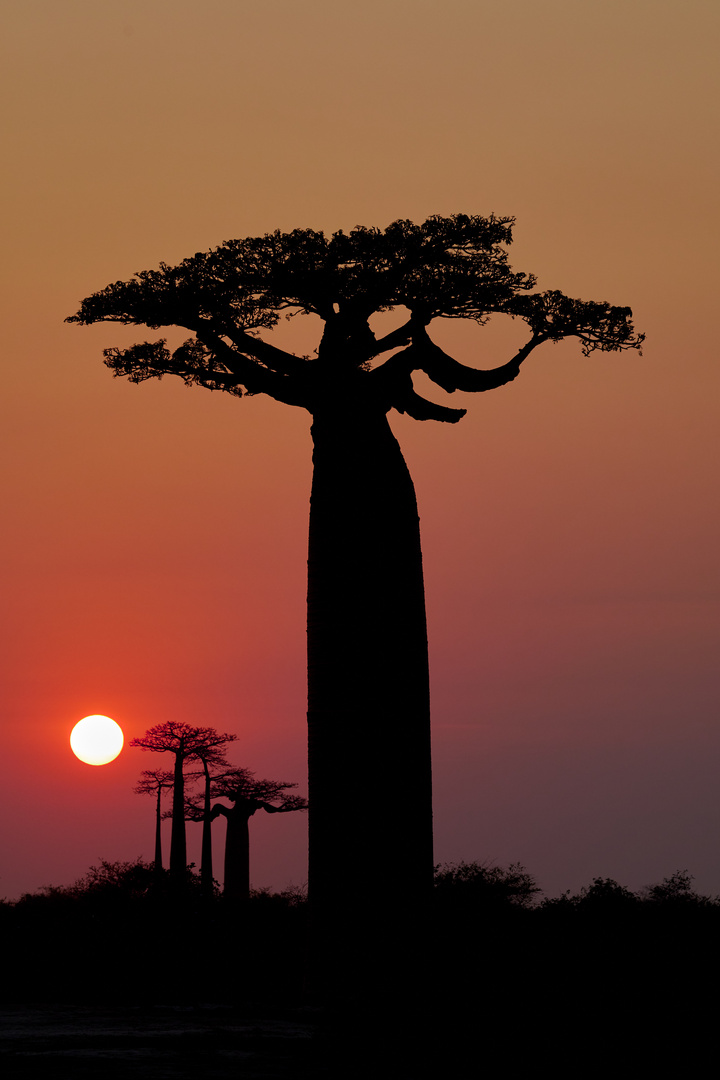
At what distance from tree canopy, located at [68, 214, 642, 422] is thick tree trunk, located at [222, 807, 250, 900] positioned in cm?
2321

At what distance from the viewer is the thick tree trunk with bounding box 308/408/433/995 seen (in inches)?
438

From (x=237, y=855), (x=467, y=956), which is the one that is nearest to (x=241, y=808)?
(x=237, y=855)

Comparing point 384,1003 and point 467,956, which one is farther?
point 467,956

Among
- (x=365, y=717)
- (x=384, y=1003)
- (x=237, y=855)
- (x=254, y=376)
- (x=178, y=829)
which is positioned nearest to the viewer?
(x=384, y=1003)

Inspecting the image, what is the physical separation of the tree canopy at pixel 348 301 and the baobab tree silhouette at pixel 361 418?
0.02 metres

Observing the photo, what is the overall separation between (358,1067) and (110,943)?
10.3 m

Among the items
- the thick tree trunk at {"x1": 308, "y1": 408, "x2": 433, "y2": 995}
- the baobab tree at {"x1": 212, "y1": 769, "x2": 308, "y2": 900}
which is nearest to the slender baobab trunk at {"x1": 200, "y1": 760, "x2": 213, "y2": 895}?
the baobab tree at {"x1": 212, "y1": 769, "x2": 308, "y2": 900}

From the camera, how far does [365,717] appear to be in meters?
11.4

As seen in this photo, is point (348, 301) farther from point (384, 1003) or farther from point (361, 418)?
point (384, 1003)

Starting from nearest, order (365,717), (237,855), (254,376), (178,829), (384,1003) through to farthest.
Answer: (384,1003), (365,717), (254,376), (178,829), (237,855)

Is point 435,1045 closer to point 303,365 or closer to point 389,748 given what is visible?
point 389,748

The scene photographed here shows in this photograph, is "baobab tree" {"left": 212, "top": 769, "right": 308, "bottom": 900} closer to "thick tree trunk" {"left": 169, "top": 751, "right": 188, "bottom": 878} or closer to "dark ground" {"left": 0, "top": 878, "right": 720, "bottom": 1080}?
"thick tree trunk" {"left": 169, "top": 751, "right": 188, "bottom": 878}

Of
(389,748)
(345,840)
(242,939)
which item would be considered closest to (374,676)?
(389,748)

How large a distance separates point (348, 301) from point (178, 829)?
2284 cm
